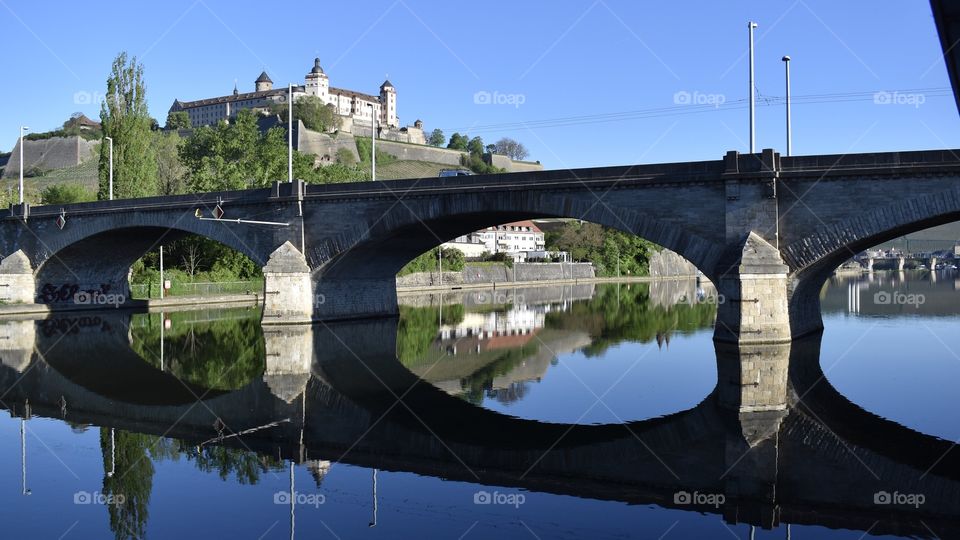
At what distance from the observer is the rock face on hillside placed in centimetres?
14612

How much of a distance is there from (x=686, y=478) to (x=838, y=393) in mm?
10276

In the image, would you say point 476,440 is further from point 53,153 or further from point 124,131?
point 53,153

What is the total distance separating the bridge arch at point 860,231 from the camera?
93.6 ft

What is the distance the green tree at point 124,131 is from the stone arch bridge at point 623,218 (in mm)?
9124

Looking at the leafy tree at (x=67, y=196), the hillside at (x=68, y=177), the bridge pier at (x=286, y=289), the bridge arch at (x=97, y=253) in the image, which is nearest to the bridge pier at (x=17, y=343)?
the bridge arch at (x=97, y=253)

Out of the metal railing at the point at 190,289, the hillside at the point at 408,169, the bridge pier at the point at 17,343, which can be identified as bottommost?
the bridge pier at the point at 17,343

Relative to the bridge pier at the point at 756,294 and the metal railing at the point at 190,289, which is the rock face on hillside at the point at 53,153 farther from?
the bridge pier at the point at 756,294

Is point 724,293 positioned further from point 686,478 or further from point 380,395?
point 686,478

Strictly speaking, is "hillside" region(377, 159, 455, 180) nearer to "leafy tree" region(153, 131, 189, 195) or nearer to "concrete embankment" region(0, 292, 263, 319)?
"leafy tree" region(153, 131, 189, 195)

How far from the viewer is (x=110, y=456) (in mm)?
16219

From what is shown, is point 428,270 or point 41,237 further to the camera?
point 428,270

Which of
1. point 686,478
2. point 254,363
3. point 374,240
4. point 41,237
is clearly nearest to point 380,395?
point 254,363

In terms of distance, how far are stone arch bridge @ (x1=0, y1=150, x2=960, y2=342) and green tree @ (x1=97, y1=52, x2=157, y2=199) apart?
912cm

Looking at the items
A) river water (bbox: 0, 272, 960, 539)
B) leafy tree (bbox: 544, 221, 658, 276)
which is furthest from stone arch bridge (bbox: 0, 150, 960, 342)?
leafy tree (bbox: 544, 221, 658, 276)
